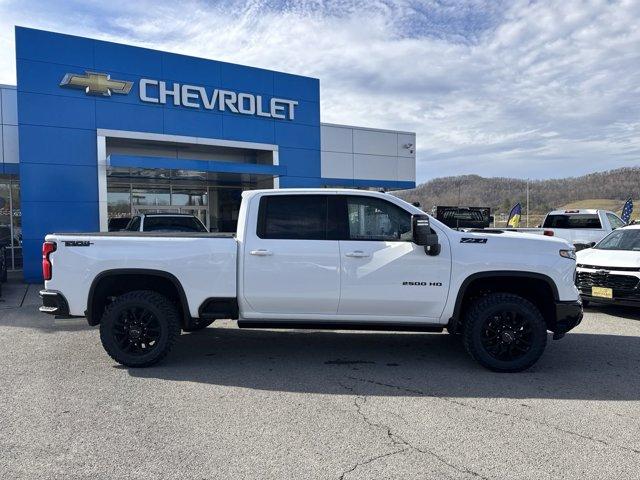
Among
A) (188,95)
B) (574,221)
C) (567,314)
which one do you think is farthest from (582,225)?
(188,95)

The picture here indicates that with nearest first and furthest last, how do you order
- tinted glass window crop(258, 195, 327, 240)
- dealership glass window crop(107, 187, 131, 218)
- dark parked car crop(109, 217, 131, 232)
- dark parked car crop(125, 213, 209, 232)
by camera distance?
1. tinted glass window crop(258, 195, 327, 240)
2. dark parked car crop(125, 213, 209, 232)
3. dark parked car crop(109, 217, 131, 232)
4. dealership glass window crop(107, 187, 131, 218)

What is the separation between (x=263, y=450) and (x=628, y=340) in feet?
18.9

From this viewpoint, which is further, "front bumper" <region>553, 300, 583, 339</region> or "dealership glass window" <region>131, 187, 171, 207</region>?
"dealership glass window" <region>131, 187, 171, 207</region>

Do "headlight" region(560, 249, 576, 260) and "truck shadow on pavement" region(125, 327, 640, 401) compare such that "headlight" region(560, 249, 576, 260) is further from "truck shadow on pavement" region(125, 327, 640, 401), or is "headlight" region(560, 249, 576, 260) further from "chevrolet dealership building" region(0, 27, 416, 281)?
"chevrolet dealership building" region(0, 27, 416, 281)

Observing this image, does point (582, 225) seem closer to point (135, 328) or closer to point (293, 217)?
point (293, 217)

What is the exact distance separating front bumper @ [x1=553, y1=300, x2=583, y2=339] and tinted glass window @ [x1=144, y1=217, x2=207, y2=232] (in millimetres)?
8416

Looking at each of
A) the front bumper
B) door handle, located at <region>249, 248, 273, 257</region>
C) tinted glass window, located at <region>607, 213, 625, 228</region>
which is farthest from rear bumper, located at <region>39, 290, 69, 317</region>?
tinted glass window, located at <region>607, 213, 625, 228</region>

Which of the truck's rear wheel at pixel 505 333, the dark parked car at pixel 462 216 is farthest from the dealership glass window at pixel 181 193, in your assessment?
the truck's rear wheel at pixel 505 333

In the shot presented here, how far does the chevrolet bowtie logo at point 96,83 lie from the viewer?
46.2 ft

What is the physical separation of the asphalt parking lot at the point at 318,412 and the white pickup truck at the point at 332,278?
489 mm

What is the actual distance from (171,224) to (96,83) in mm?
5520

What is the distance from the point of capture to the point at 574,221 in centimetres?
1446

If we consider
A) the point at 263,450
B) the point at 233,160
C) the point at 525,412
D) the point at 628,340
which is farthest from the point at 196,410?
the point at 233,160

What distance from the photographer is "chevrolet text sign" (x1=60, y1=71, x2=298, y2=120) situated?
1440cm
